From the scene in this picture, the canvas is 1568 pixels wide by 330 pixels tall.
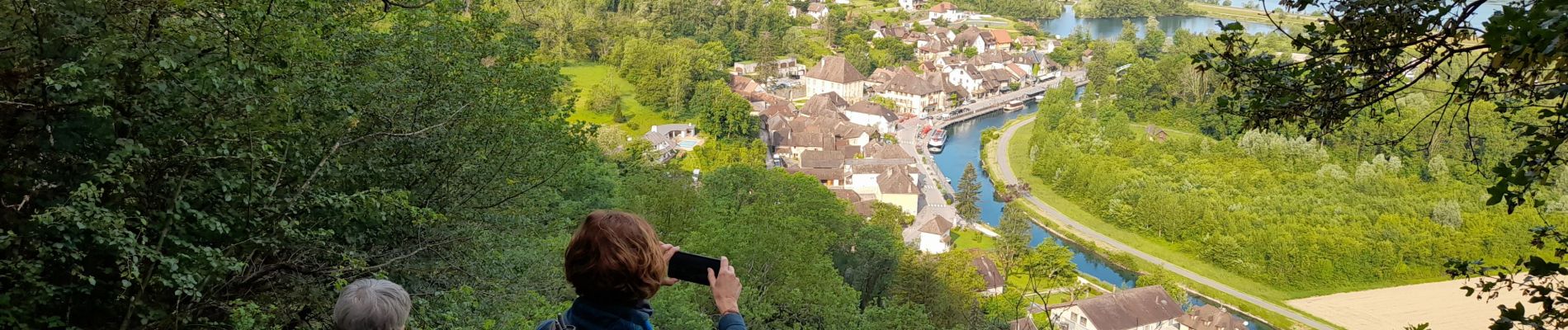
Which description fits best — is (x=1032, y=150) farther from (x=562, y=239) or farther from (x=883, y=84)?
(x=562, y=239)

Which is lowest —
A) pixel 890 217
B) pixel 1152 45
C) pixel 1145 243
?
pixel 1152 45

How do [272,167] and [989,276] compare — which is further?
[989,276]

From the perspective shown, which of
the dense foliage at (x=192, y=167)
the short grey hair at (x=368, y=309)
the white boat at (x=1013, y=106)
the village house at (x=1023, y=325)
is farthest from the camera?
the white boat at (x=1013, y=106)

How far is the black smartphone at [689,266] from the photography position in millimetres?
1904

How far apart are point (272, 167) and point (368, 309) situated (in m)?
2.32

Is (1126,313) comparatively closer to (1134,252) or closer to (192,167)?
(1134,252)

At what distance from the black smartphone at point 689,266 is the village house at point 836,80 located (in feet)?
122

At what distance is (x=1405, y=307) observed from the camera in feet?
64.4

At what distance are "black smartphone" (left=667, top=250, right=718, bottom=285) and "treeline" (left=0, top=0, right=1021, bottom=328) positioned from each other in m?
2.10

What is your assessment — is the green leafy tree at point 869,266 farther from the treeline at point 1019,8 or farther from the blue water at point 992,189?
the treeline at point 1019,8

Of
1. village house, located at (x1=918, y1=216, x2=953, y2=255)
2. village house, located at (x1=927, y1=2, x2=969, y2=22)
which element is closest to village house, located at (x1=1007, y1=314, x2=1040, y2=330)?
village house, located at (x1=918, y1=216, x2=953, y2=255)

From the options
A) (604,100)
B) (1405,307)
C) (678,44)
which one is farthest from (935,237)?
(678,44)

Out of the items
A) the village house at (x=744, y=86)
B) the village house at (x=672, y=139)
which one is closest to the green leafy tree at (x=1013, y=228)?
the village house at (x=672, y=139)

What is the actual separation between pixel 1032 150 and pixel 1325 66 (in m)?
28.0
